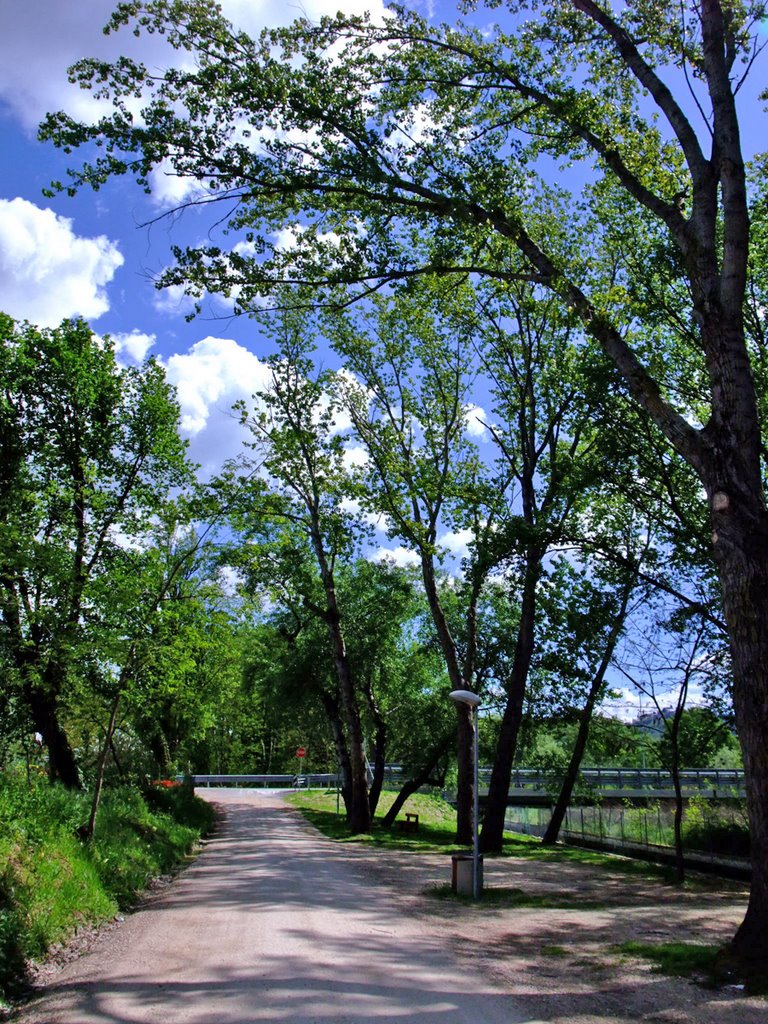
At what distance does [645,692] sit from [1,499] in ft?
50.4

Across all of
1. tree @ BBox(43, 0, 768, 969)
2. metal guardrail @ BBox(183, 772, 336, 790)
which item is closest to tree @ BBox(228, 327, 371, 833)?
tree @ BBox(43, 0, 768, 969)

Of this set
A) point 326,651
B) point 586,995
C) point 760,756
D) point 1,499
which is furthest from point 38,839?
point 326,651

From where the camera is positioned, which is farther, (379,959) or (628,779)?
(628,779)

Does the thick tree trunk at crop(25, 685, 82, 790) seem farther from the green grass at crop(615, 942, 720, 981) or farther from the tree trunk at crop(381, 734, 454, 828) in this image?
the green grass at crop(615, 942, 720, 981)

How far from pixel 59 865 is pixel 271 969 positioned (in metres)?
3.91

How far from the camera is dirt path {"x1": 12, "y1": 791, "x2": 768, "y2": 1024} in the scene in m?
5.89

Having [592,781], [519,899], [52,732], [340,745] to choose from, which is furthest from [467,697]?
[592,781]

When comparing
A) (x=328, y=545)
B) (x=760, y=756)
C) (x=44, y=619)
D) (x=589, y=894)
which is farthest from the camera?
(x=328, y=545)

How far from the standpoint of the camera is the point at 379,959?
7.47 metres

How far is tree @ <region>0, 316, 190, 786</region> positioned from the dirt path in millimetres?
6566

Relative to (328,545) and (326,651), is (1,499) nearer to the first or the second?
(328,545)

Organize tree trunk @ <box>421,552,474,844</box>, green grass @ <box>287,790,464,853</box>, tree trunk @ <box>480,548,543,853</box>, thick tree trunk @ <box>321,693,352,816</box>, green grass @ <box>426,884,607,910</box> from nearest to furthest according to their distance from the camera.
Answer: green grass @ <box>426,884,607,910</box>
tree trunk @ <box>480,548,543,853</box>
tree trunk @ <box>421,552,474,844</box>
green grass @ <box>287,790,464,853</box>
thick tree trunk @ <box>321,693,352,816</box>

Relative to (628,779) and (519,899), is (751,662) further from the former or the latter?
(628,779)

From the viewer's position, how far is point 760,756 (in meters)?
7.36
